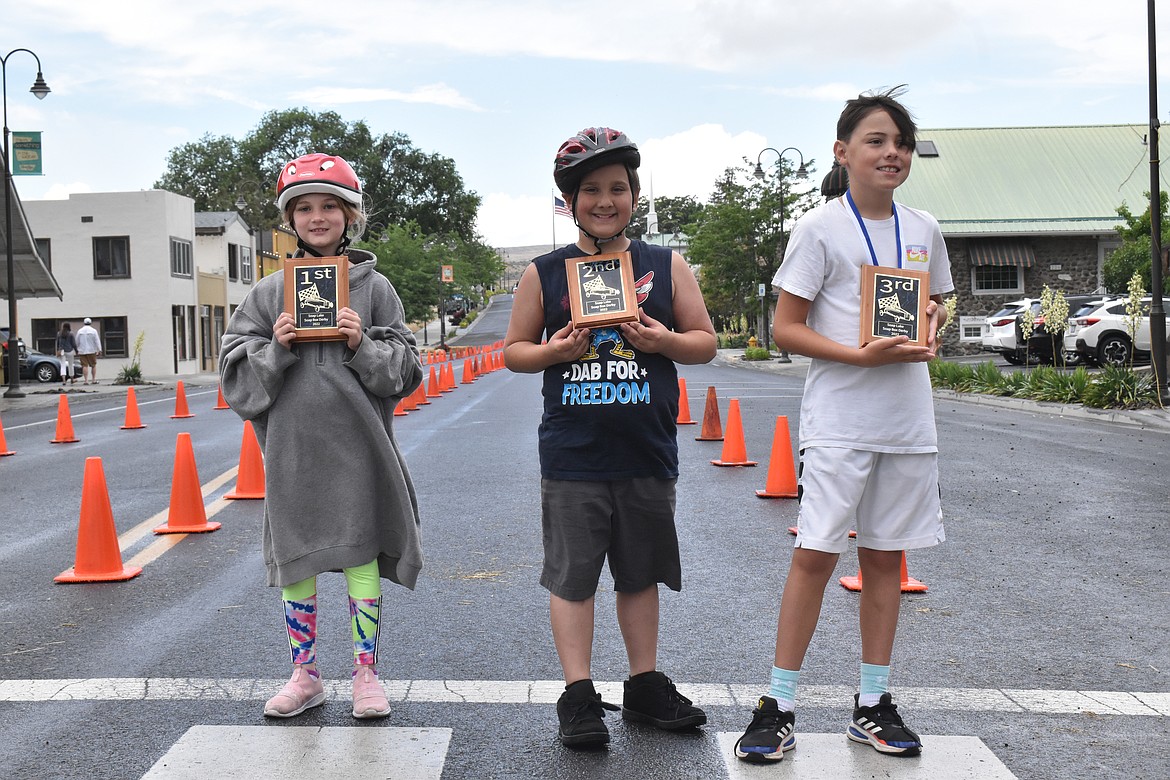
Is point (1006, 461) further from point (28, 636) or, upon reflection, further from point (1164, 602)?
point (28, 636)

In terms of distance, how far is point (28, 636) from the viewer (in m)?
5.35

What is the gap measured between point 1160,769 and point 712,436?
10850mm

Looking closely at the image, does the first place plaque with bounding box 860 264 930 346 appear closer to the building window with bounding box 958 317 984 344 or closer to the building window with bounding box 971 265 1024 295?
the building window with bounding box 958 317 984 344

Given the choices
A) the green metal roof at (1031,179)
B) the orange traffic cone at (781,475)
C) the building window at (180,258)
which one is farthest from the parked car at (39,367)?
the orange traffic cone at (781,475)

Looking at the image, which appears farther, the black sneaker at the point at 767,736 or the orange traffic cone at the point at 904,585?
the orange traffic cone at the point at 904,585

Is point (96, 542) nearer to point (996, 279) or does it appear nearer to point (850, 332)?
point (850, 332)

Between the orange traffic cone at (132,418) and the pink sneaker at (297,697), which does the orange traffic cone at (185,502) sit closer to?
the pink sneaker at (297,697)

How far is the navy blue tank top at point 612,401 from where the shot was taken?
3799mm

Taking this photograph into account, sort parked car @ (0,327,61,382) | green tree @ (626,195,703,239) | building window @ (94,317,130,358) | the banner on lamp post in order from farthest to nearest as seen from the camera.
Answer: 1. green tree @ (626,195,703,239)
2. building window @ (94,317,130,358)
3. parked car @ (0,327,61,382)
4. the banner on lamp post

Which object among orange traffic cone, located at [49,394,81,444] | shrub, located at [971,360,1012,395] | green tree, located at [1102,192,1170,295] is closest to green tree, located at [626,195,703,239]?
green tree, located at [1102,192,1170,295]

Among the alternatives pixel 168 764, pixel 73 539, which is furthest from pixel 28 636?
pixel 73 539

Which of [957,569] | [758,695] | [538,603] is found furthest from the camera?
[957,569]

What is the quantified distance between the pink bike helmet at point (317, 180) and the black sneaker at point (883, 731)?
94.9 inches

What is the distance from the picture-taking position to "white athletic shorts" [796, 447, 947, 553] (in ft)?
12.2
